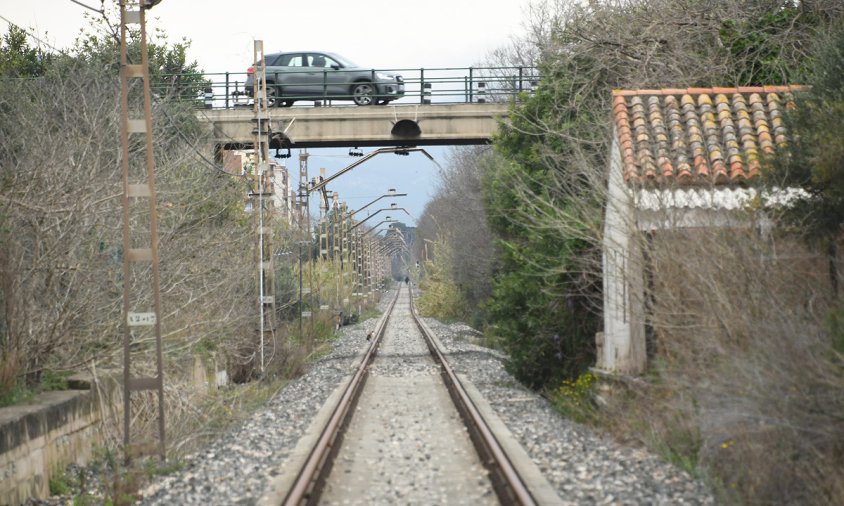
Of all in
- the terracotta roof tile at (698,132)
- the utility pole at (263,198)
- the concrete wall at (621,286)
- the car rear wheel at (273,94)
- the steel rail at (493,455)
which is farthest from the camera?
the car rear wheel at (273,94)

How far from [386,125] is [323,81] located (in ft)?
12.4

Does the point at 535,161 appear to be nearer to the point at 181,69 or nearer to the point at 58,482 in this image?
the point at 58,482

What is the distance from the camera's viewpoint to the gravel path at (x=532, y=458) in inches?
388

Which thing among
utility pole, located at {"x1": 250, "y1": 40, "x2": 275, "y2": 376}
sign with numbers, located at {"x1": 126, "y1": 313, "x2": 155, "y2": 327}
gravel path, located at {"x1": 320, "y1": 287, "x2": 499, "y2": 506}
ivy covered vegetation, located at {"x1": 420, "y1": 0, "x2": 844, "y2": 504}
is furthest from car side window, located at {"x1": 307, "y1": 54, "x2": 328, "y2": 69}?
sign with numbers, located at {"x1": 126, "y1": 313, "x2": 155, "y2": 327}

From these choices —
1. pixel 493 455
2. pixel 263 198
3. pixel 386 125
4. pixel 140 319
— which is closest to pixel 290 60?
pixel 386 125

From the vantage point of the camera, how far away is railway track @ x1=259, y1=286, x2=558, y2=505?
998 cm

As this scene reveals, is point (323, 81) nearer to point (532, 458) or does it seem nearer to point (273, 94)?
point (273, 94)

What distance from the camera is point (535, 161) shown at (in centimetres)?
2173

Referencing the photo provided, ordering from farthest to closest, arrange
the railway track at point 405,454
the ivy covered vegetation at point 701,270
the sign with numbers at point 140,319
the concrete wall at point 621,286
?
the concrete wall at point 621,286
the sign with numbers at point 140,319
the railway track at point 405,454
the ivy covered vegetation at point 701,270

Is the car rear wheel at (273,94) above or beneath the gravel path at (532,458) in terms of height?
above

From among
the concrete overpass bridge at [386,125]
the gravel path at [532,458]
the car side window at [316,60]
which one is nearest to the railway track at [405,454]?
the gravel path at [532,458]

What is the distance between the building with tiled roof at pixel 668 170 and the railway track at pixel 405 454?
2.64 metres

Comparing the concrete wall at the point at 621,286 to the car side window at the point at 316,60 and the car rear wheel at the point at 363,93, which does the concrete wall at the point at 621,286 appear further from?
the car side window at the point at 316,60

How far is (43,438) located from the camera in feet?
39.8
